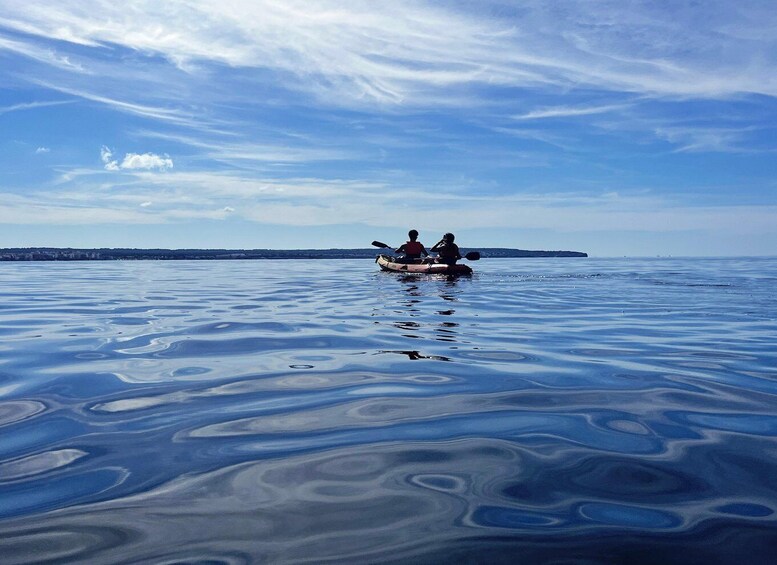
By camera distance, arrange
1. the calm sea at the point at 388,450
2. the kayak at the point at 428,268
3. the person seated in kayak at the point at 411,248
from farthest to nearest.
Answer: the person seated in kayak at the point at 411,248, the kayak at the point at 428,268, the calm sea at the point at 388,450

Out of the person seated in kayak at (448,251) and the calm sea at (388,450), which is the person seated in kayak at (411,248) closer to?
the person seated in kayak at (448,251)

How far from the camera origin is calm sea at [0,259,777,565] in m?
2.58

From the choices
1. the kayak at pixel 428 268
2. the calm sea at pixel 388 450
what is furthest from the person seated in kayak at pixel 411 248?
the calm sea at pixel 388 450

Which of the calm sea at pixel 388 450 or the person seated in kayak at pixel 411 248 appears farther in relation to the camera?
the person seated in kayak at pixel 411 248

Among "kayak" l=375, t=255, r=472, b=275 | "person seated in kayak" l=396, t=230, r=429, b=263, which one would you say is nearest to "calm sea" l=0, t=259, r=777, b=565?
"kayak" l=375, t=255, r=472, b=275

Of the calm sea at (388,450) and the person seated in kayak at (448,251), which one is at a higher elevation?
the person seated in kayak at (448,251)

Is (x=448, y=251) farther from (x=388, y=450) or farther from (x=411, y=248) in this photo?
(x=388, y=450)

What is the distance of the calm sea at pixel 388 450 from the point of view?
258cm

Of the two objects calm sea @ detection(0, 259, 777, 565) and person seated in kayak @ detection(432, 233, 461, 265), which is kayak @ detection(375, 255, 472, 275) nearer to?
person seated in kayak @ detection(432, 233, 461, 265)

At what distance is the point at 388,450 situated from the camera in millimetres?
3781

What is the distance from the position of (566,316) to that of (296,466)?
939 cm

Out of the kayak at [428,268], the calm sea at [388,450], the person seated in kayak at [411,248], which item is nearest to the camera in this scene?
the calm sea at [388,450]

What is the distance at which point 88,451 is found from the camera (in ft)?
12.3

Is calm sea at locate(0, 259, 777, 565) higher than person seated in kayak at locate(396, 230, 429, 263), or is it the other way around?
person seated in kayak at locate(396, 230, 429, 263)
